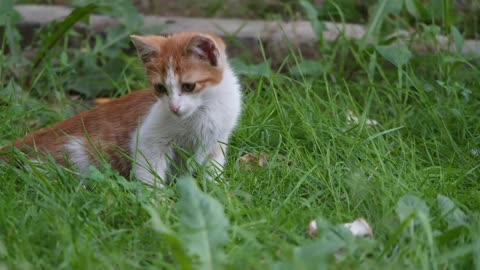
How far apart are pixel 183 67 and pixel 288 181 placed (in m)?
0.72

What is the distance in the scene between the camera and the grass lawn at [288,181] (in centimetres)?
297

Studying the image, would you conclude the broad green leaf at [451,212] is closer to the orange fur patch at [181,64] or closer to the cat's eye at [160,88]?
the orange fur patch at [181,64]

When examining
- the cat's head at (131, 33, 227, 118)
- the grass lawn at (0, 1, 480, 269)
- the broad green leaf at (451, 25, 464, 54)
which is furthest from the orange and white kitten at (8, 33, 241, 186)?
the broad green leaf at (451, 25, 464, 54)

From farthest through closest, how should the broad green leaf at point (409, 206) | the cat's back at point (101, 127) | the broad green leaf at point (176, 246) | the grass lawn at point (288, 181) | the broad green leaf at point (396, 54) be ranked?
1. the broad green leaf at point (396, 54)
2. the cat's back at point (101, 127)
3. the broad green leaf at point (409, 206)
4. the grass lawn at point (288, 181)
5. the broad green leaf at point (176, 246)

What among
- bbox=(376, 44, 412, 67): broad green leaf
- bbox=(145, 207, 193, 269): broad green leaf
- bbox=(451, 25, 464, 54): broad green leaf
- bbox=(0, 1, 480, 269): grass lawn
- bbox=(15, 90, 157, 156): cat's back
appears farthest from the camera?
bbox=(451, 25, 464, 54): broad green leaf

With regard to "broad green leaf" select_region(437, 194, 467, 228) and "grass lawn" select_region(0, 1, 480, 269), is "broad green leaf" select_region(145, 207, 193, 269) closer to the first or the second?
"grass lawn" select_region(0, 1, 480, 269)

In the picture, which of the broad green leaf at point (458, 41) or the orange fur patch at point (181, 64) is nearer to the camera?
the orange fur patch at point (181, 64)

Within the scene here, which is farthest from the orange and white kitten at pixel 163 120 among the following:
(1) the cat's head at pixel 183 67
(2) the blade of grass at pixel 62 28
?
(2) the blade of grass at pixel 62 28

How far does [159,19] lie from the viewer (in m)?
6.18

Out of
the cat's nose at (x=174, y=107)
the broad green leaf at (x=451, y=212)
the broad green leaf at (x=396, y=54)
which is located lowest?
the broad green leaf at (x=451, y=212)

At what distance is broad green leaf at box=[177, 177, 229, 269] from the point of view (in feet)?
9.28

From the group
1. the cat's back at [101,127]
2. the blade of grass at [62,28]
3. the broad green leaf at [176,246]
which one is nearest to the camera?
the broad green leaf at [176,246]

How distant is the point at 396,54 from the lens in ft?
16.1

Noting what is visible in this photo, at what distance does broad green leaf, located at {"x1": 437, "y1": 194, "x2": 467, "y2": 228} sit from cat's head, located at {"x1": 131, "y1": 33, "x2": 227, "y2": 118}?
1.24 meters
